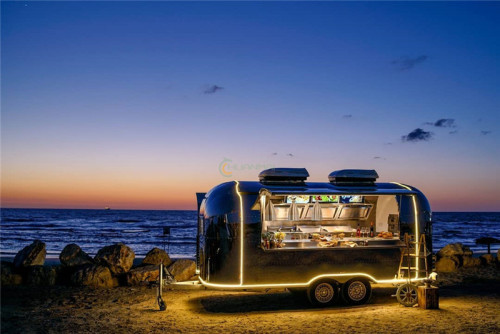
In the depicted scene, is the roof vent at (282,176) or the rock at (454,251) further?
the rock at (454,251)

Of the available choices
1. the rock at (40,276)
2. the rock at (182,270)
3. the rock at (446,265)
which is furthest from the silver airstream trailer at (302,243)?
the rock at (446,265)

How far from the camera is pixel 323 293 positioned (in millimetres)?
10406

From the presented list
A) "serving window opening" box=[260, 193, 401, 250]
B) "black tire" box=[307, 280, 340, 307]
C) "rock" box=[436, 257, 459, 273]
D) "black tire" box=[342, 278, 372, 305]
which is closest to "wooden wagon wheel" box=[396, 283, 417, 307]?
"black tire" box=[342, 278, 372, 305]

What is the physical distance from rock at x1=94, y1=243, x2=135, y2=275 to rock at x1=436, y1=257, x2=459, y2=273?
35.8ft

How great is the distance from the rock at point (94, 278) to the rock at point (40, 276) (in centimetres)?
73

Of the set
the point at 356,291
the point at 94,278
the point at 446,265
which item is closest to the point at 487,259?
the point at 446,265

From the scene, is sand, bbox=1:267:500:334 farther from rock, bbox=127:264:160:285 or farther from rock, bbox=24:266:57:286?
rock, bbox=24:266:57:286

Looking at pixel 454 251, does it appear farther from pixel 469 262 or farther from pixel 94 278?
pixel 94 278

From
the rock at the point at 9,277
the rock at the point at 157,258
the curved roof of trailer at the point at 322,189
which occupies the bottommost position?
the rock at the point at 9,277

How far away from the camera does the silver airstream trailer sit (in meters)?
9.78

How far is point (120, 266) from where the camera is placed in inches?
550

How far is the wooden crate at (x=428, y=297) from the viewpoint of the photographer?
10.2m

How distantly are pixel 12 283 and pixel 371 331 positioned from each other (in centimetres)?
1030

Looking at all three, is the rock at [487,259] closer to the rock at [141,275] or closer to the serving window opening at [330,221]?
the serving window opening at [330,221]
